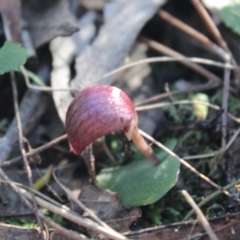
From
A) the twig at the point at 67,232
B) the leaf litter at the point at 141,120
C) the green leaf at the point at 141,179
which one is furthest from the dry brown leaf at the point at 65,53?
the twig at the point at 67,232

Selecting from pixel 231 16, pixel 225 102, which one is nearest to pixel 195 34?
pixel 231 16

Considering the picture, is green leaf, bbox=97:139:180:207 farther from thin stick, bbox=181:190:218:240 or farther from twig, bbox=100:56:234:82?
twig, bbox=100:56:234:82

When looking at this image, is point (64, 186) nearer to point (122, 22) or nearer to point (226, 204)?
point (226, 204)

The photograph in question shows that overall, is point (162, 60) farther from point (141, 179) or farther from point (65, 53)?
point (141, 179)

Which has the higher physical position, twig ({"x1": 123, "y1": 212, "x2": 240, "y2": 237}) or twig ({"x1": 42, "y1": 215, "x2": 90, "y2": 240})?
twig ({"x1": 42, "y1": 215, "x2": 90, "y2": 240})


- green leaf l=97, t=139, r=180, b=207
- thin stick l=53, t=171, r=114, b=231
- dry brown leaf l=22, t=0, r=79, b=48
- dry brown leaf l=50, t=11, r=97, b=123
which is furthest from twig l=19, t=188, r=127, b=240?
dry brown leaf l=22, t=0, r=79, b=48

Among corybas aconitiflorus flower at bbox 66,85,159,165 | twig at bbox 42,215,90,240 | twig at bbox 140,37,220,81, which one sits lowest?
twig at bbox 42,215,90,240
